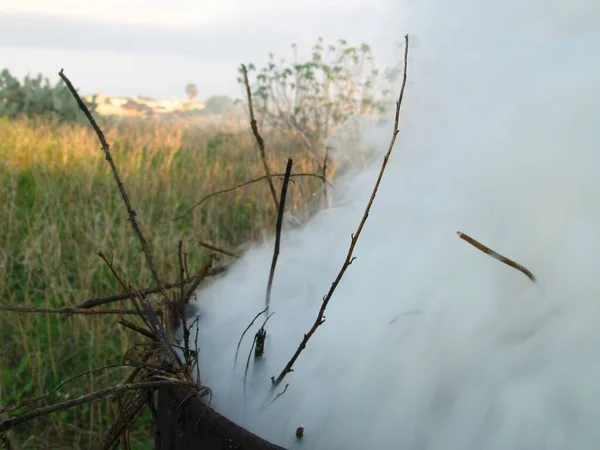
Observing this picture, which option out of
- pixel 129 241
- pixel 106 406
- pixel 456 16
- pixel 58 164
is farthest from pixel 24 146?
pixel 456 16

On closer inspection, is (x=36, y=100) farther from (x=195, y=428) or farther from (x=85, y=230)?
(x=195, y=428)

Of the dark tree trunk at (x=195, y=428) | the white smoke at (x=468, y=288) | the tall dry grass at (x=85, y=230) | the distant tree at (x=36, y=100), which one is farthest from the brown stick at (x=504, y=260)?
the distant tree at (x=36, y=100)

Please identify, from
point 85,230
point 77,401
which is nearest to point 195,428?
point 77,401

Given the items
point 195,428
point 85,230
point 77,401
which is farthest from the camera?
point 85,230

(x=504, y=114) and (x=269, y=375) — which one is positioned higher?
(x=504, y=114)

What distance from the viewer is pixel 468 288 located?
34.8 inches

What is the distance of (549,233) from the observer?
34.2 inches

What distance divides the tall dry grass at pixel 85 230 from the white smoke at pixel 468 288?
2.40ft

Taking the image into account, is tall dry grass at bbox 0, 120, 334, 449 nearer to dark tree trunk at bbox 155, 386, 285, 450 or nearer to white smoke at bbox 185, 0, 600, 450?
white smoke at bbox 185, 0, 600, 450

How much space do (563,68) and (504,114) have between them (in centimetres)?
12

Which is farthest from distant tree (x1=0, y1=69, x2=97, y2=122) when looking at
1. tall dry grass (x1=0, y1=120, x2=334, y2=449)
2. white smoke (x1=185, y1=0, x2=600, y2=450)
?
white smoke (x1=185, y1=0, x2=600, y2=450)

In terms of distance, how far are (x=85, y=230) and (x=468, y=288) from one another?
3309 millimetres

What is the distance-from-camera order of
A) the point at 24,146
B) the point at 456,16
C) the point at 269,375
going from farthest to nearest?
1. the point at 24,146
2. the point at 456,16
3. the point at 269,375

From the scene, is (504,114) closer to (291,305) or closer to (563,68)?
(563,68)
